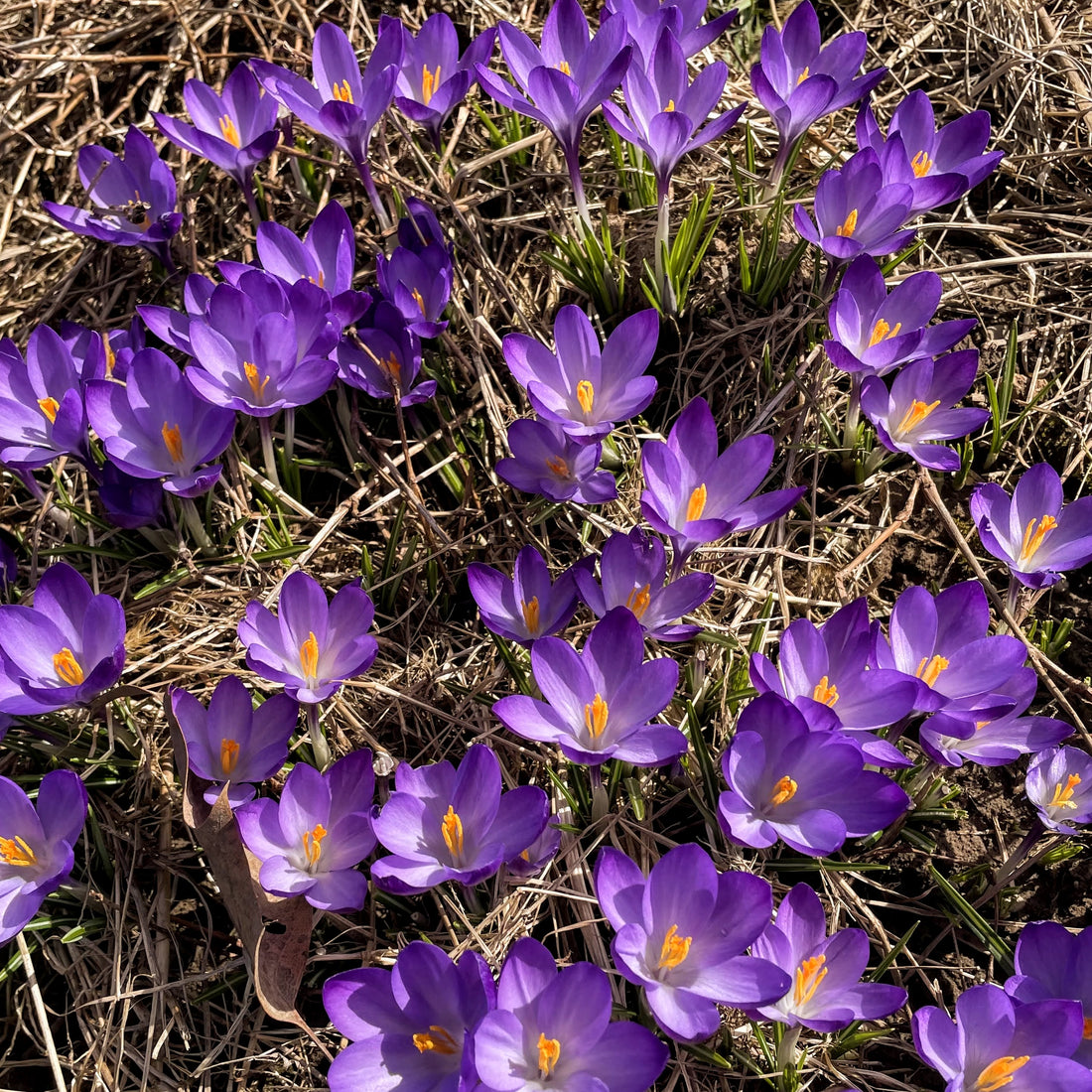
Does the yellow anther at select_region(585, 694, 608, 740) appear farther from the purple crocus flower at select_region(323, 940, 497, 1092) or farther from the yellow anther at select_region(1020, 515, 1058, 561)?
the yellow anther at select_region(1020, 515, 1058, 561)

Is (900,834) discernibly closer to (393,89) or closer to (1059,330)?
(1059,330)

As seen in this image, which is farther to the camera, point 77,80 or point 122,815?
point 77,80

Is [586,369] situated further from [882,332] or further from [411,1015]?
[411,1015]

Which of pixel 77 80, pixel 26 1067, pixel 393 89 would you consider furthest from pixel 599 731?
pixel 77 80

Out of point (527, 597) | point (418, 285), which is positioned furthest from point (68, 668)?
point (418, 285)

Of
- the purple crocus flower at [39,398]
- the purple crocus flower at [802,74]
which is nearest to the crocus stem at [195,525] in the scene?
the purple crocus flower at [39,398]

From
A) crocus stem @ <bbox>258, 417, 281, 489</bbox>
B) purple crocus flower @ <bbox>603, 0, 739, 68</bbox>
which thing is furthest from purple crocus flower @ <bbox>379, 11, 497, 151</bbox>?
crocus stem @ <bbox>258, 417, 281, 489</bbox>
